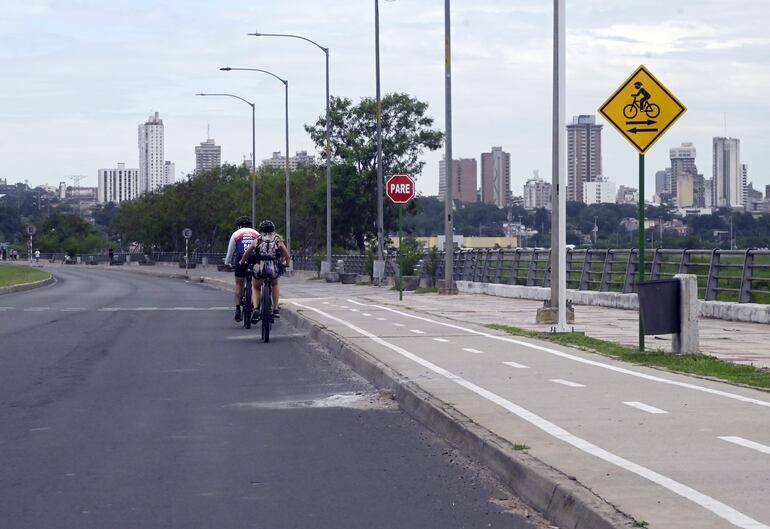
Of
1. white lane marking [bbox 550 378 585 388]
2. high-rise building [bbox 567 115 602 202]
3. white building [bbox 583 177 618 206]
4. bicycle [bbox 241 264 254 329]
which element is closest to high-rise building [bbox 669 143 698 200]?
white building [bbox 583 177 618 206]

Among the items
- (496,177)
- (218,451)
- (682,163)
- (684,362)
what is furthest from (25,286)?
(496,177)

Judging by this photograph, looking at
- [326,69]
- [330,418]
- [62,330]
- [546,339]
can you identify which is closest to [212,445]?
[330,418]

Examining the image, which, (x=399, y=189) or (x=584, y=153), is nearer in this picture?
(x=399, y=189)

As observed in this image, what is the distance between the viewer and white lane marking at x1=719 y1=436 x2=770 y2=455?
25.9ft

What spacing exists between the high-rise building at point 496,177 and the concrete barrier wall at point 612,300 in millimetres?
86514

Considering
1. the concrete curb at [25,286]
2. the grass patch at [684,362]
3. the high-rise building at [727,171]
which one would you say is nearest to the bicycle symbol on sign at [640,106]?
the grass patch at [684,362]

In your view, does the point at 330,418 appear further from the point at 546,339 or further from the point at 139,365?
the point at 546,339

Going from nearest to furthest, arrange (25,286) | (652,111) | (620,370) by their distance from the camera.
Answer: (620,370)
(652,111)
(25,286)

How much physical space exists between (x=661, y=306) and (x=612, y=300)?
13440 mm

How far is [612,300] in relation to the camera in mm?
27016

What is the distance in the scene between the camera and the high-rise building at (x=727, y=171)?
6300cm

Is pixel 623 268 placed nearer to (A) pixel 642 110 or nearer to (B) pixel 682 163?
(A) pixel 642 110

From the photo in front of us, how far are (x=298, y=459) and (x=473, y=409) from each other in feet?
6.04

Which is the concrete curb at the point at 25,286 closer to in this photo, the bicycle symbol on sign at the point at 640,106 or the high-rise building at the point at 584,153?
the bicycle symbol on sign at the point at 640,106
